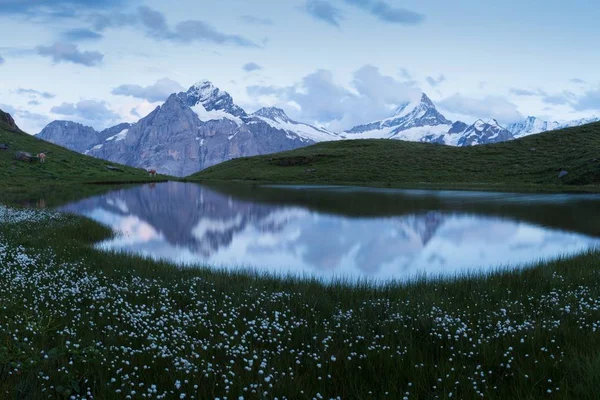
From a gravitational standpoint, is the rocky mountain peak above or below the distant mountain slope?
above

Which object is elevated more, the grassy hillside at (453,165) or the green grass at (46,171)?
the grassy hillside at (453,165)

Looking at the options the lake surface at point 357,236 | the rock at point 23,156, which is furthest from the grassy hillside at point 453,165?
the rock at point 23,156

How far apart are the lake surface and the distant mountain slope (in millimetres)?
41633

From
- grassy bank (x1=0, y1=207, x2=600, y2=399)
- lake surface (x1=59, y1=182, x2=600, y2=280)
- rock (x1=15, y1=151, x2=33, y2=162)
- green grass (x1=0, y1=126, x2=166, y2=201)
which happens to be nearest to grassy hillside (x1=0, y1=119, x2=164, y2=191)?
green grass (x1=0, y1=126, x2=166, y2=201)

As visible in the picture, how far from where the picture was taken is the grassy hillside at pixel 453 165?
8950 cm

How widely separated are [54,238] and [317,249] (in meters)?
13.3

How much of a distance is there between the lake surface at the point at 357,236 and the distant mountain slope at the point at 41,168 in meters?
41.6

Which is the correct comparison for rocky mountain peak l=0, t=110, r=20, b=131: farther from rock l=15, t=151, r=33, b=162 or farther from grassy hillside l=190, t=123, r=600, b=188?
grassy hillside l=190, t=123, r=600, b=188

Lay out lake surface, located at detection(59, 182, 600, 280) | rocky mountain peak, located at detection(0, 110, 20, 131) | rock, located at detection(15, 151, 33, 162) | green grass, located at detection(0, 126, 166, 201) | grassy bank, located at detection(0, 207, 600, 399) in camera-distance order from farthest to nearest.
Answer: rocky mountain peak, located at detection(0, 110, 20, 131) < rock, located at detection(15, 151, 33, 162) < green grass, located at detection(0, 126, 166, 201) < lake surface, located at detection(59, 182, 600, 280) < grassy bank, located at detection(0, 207, 600, 399)

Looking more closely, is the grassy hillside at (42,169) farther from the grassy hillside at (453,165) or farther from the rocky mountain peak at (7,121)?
the grassy hillside at (453,165)

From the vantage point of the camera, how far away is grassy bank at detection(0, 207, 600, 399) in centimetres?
648

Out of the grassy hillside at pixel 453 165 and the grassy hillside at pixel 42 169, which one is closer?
the grassy hillside at pixel 42 169

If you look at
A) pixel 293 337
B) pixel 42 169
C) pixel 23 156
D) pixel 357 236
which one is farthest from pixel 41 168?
pixel 293 337

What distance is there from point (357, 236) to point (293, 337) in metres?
18.6
